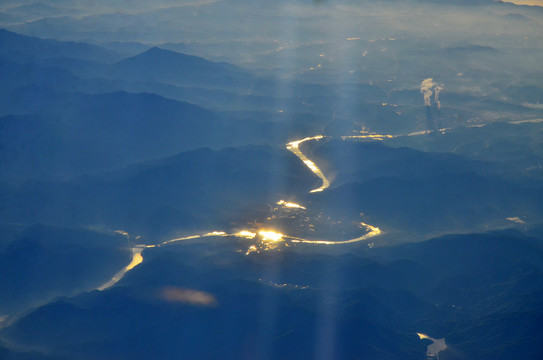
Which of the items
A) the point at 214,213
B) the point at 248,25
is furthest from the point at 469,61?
the point at 214,213

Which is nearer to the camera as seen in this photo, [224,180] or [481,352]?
[481,352]

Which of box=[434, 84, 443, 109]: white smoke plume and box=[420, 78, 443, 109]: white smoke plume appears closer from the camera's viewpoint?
box=[434, 84, 443, 109]: white smoke plume

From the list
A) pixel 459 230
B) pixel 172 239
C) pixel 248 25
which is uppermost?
pixel 248 25

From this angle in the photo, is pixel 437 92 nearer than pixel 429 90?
Yes

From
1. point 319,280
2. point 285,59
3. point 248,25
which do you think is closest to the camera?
point 319,280

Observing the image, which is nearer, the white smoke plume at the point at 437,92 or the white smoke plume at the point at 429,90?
the white smoke plume at the point at 437,92

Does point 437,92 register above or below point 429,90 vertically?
below

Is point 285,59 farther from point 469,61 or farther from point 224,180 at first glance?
point 224,180

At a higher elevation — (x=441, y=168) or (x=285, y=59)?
(x=285, y=59)
